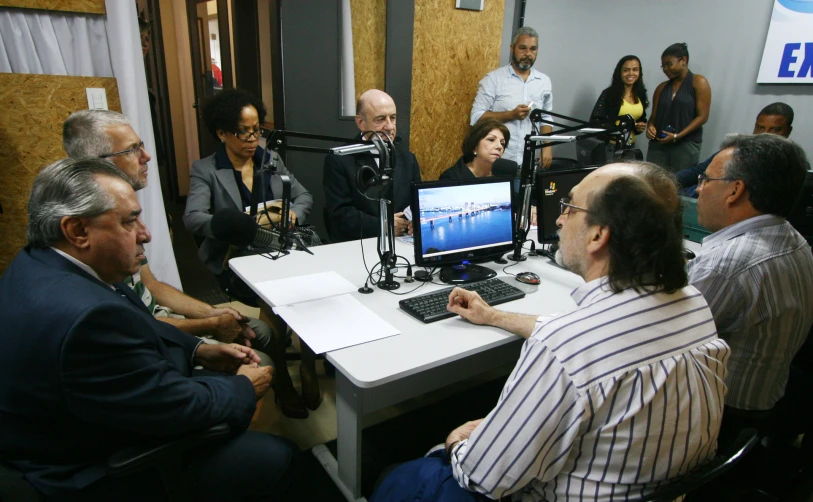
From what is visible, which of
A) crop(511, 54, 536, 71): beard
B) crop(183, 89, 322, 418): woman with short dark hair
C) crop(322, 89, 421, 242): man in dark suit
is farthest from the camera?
crop(511, 54, 536, 71): beard

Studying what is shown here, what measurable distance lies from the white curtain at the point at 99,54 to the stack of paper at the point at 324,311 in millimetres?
1600

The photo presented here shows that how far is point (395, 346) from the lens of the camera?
1.37 metres

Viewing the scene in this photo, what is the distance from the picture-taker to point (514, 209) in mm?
2014

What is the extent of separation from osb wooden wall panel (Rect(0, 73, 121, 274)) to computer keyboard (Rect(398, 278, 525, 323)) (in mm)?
2129

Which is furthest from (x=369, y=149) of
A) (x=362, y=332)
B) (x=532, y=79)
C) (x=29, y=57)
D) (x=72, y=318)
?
(x=532, y=79)

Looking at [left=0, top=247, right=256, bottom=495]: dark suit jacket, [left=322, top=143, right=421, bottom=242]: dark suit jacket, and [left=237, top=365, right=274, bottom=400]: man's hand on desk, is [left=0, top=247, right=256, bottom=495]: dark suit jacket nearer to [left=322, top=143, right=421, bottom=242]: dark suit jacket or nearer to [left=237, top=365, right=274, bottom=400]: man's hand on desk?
[left=237, top=365, right=274, bottom=400]: man's hand on desk

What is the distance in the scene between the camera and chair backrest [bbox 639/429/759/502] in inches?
34.3

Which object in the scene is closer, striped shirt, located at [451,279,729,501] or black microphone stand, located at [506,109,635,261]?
striped shirt, located at [451,279,729,501]

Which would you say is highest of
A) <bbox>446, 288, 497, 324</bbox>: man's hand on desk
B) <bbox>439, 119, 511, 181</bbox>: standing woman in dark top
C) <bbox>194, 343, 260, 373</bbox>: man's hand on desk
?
<bbox>439, 119, 511, 181</bbox>: standing woman in dark top

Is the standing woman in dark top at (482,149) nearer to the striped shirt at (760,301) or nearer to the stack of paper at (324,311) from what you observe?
the stack of paper at (324,311)

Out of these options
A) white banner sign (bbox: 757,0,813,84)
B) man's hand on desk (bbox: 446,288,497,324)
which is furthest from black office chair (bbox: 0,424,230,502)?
white banner sign (bbox: 757,0,813,84)

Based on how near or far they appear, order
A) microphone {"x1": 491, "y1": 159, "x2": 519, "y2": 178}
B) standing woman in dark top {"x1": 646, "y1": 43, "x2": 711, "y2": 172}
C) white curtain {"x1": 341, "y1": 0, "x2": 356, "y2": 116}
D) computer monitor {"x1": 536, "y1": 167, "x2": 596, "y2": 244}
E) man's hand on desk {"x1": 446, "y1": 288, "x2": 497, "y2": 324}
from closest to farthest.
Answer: man's hand on desk {"x1": 446, "y1": 288, "x2": 497, "y2": 324} → computer monitor {"x1": 536, "y1": 167, "x2": 596, "y2": 244} → microphone {"x1": 491, "y1": 159, "x2": 519, "y2": 178} → white curtain {"x1": 341, "y1": 0, "x2": 356, "y2": 116} → standing woman in dark top {"x1": 646, "y1": 43, "x2": 711, "y2": 172}

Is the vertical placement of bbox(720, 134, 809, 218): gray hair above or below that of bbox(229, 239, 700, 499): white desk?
above

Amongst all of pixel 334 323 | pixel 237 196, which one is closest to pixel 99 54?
pixel 237 196
